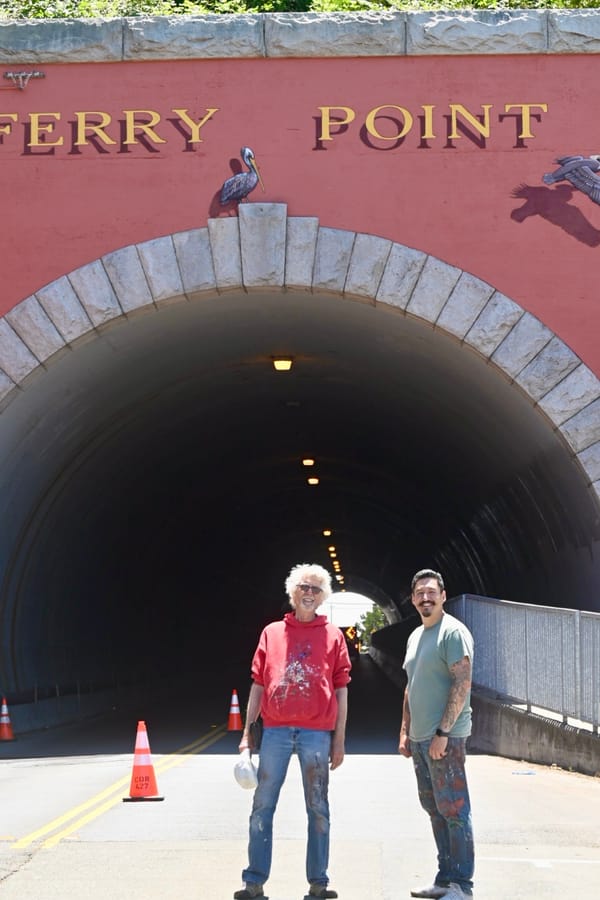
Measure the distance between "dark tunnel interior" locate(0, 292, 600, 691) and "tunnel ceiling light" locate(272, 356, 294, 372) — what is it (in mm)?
174

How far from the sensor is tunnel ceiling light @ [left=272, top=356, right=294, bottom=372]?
2248 centimetres

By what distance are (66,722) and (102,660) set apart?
4.40 metres

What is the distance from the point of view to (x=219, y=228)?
17.7m

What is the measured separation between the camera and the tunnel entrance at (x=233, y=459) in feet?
60.7

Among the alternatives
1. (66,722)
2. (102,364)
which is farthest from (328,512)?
(102,364)

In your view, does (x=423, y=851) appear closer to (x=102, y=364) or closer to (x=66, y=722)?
(x=102, y=364)

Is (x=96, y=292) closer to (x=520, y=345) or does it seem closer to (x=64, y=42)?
(x=64, y=42)

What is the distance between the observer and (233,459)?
32031 mm

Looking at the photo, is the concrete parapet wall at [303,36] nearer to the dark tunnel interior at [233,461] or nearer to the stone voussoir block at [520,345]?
the dark tunnel interior at [233,461]

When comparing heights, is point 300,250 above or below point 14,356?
above

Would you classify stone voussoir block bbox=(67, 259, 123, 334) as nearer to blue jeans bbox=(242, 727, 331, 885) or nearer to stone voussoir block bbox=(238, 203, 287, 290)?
stone voussoir block bbox=(238, 203, 287, 290)

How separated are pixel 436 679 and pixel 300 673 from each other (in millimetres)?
776

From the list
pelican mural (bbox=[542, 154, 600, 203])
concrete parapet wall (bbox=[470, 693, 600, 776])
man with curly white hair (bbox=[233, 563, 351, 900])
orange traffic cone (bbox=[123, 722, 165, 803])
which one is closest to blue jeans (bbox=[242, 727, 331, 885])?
man with curly white hair (bbox=[233, 563, 351, 900])

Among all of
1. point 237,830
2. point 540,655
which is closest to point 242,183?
point 540,655
